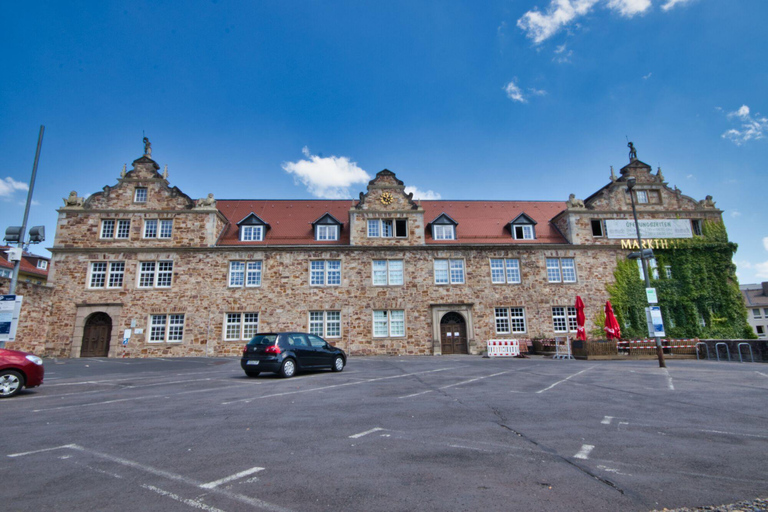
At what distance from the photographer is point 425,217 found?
31.0 meters

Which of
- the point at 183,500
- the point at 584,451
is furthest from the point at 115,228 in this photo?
the point at 584,451

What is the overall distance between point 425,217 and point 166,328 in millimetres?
18831

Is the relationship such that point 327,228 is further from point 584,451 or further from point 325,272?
point 584,451

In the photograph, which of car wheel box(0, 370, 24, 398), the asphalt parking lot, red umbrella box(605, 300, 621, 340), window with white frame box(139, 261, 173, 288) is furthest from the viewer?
window with white frame box(139, 261, 173, 288)

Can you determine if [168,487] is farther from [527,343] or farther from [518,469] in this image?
[527,343]

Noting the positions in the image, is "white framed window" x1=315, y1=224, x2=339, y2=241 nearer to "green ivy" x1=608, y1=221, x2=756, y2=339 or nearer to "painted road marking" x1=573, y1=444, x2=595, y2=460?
"green ivy" x1=608, y1=221, x2=756, y2=339

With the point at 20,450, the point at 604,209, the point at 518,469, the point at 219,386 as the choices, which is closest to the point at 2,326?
the point at 219,386

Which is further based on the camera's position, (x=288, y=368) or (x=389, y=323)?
(x=389, y=323)

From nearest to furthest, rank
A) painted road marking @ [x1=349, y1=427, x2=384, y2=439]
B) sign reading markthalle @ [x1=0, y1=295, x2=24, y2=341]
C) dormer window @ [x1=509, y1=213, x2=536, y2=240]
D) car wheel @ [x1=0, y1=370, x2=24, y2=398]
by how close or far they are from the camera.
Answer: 1. painted road marking @ [x1=349, y1=427, x2=384, y2=439]
2. car wheel @ [x1=0, y1=370, x2=24, y2=398]
3. sign reading markthalle @ [x1=0, y1=295, x2=24, y2=341]
4. dormer window @ [x1=509, y1=213, x2=536, y2=240]

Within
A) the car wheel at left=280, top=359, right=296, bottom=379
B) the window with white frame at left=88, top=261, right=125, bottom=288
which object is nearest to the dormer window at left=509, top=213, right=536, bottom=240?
the car wheel at left=280, top=359, right=296, bottom=379

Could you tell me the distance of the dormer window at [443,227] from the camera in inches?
1127

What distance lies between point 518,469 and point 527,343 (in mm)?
23081

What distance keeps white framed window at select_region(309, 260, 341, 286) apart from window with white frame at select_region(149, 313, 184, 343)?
8.35 metres

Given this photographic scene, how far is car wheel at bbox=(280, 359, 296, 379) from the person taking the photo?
43.9 feet
